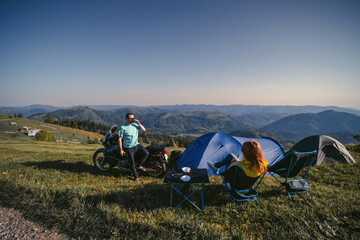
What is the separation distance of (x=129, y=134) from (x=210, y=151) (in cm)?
435

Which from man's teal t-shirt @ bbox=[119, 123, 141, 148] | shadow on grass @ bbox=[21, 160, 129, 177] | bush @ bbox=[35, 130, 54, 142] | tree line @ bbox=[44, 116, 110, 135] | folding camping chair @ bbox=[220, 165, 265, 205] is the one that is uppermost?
man's teal t-shirt @ bbox=[119, 123, 141, 148]

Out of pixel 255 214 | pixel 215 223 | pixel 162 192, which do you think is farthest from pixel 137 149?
pixel 255 214

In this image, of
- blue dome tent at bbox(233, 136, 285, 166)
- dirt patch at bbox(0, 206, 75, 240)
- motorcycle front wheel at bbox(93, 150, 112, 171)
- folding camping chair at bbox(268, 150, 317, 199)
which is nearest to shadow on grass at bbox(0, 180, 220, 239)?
dirt patch at bbox(0, 206, 75, 240)

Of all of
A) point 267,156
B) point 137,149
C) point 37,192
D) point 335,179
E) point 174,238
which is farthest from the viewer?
point 267,156

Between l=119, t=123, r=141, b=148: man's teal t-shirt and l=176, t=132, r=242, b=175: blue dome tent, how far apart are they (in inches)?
132

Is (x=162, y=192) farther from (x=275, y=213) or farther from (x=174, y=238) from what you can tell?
(x=275, y=213)

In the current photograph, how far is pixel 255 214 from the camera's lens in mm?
4137

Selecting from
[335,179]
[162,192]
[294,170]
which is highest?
[294,170]

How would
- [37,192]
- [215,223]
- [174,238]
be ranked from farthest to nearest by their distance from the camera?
1. [37,192]
2. [215,223]
3. [174,238]

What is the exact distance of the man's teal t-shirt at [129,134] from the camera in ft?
21.8

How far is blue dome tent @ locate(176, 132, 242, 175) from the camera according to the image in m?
8.23

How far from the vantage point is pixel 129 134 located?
6.69 metres

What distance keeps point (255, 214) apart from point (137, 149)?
5.11 m

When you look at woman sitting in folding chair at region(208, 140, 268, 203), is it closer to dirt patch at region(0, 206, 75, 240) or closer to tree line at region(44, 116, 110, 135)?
dirt patch at region(0, 206, 75, 240)
